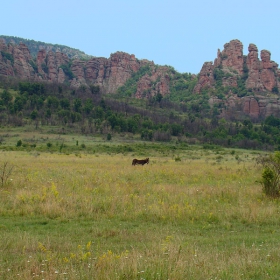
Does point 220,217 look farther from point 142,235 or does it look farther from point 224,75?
point 224,75

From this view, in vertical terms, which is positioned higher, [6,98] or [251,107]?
[251,107]

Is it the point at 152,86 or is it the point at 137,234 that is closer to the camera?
the point at 137,234

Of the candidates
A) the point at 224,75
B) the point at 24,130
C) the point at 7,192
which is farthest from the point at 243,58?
the point at 7,192

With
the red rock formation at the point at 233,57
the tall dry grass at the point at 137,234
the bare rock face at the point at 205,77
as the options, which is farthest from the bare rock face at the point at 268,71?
the tall dry grass at the point at 137,234

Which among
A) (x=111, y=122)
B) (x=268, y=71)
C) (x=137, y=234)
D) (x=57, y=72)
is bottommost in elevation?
(x=137, y=234)

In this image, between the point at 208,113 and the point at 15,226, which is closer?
the point at 15,226

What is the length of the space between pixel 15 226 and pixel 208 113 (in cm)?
12487

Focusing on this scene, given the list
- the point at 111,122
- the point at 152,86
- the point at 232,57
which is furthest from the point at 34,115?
the point at 232,57

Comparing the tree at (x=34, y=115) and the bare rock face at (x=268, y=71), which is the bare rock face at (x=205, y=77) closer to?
the bare rock face at (x=268, y=71)

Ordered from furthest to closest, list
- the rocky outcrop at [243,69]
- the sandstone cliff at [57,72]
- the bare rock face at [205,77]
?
the sandstone cliff at [57,72] → the bare rock face at [205,77] → the rocky outcrop at [243,69]

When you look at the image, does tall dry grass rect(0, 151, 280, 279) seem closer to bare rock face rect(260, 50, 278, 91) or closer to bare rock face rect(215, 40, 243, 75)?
bare rock face rect(260, 50, 278, 91)

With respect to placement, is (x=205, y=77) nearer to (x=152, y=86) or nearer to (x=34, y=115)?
(x=152, y=86)

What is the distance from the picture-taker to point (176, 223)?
8984mm

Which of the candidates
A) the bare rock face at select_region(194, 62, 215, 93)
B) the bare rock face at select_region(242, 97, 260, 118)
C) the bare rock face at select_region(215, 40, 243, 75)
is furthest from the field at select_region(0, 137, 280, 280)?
the bare rock face at select_region(215, 40, 243, 75)
